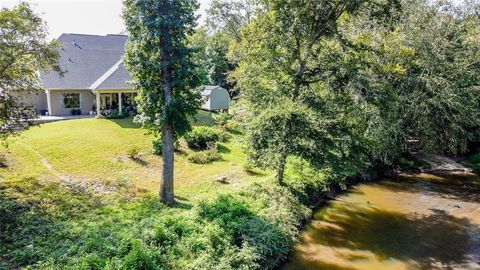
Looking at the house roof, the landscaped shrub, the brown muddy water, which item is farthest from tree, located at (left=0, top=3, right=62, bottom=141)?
the brown muddy water

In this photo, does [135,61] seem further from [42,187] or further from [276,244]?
[276,244]

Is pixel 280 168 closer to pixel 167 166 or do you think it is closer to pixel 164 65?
pixel 167 166

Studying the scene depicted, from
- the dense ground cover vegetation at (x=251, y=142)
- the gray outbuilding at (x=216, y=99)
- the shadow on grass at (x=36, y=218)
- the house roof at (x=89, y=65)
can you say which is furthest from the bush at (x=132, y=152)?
the gray outbuilding at (x=216, y=99)

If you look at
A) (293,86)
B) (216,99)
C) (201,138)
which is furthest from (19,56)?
(216,99)

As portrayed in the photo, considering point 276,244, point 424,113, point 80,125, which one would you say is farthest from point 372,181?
point 80,125

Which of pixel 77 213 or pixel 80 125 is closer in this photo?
pixel 77 213
